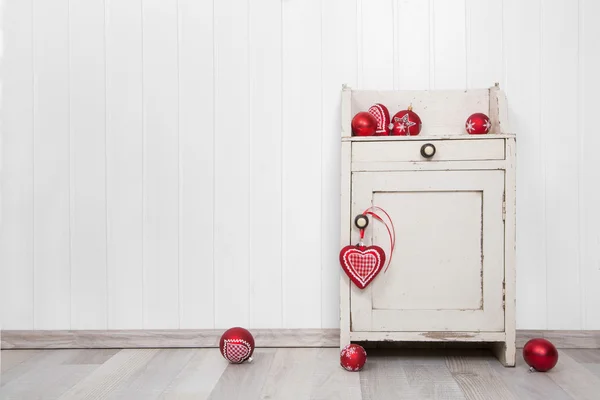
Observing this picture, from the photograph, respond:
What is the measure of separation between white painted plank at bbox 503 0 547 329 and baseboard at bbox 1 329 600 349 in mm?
121

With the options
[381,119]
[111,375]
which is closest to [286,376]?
[111,375]

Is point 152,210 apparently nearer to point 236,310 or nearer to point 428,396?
point 236,310

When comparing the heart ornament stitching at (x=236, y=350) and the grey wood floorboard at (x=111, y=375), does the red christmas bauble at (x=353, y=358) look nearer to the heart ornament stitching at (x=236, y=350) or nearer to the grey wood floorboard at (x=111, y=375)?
the heart ornament stitching at (x=236, y=350)

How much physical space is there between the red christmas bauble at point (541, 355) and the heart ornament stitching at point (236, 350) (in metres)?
0.86

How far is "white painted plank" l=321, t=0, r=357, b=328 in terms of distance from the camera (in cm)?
223

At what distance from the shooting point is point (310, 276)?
7.33 ft

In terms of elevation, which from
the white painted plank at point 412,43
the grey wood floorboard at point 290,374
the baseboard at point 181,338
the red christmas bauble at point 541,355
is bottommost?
the grey wood floorboard at point 290,374

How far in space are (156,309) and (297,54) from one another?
42.0 inches

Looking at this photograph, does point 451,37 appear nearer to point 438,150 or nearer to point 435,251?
point 438,150

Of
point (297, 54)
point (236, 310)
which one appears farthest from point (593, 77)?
point (236, 310)

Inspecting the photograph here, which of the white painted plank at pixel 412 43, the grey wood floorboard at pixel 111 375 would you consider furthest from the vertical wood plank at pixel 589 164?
the grey wood floorboard at pixel 111 375

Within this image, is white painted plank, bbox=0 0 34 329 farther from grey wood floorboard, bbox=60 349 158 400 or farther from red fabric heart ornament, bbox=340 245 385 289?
red fabric heart ornament, bbox=340 245 385 289

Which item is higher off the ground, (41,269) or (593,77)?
(593,77)

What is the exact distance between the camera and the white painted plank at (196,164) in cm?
224
